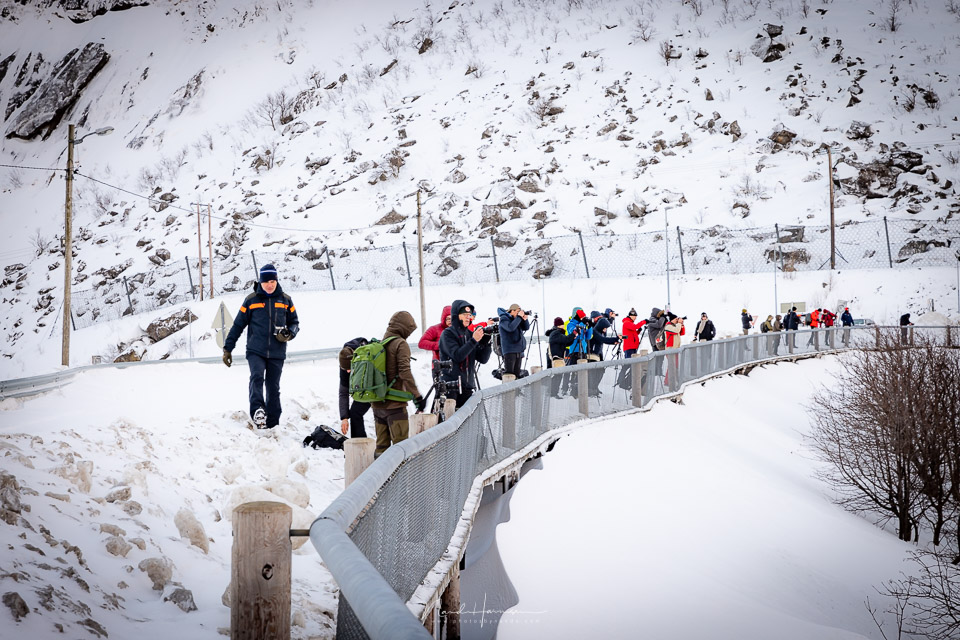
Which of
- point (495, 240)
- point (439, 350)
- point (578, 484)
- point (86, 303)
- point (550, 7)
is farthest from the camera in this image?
point (550, 7)

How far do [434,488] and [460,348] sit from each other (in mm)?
4176

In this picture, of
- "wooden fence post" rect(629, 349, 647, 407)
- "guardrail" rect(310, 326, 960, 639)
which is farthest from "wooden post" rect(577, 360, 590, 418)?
"wooden fence post" rect(629, 349, 647, 407)

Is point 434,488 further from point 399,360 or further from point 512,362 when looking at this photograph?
point 512,362

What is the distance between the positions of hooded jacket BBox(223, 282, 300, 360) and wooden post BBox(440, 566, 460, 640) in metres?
3.88

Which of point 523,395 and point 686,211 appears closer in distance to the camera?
point 523,395

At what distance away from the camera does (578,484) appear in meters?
12.9

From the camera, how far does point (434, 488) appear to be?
5.76 meters

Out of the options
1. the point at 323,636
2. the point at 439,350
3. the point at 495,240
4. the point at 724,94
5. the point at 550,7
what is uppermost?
the point at 550,7

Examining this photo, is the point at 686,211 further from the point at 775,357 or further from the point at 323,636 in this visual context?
the point at 323,636

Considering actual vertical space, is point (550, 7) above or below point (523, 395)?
above

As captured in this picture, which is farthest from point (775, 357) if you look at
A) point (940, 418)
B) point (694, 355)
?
point (694, 355)

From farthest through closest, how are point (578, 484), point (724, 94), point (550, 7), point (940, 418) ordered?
point (550, 7), point (724, 94), point (940, 418), point (578, 484)

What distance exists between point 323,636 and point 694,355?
16739mm

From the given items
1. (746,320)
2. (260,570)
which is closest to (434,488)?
(260,570)
